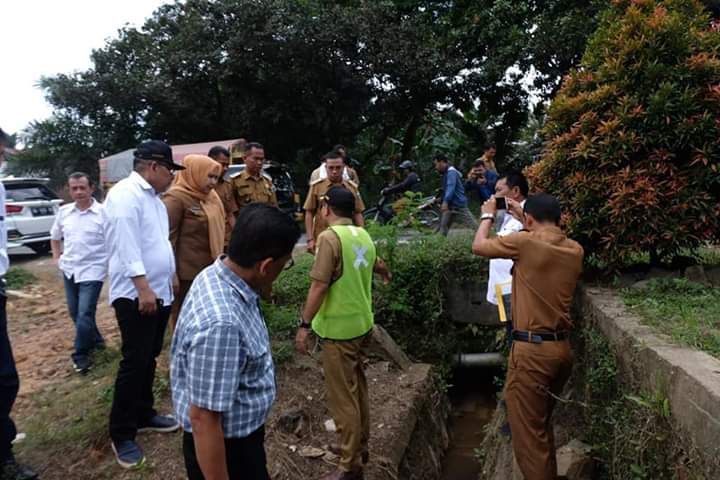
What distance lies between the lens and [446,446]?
18.2 ft

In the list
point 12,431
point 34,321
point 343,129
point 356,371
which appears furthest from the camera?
point 343,129

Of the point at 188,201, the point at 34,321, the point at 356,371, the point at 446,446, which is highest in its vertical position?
the point at 188,201

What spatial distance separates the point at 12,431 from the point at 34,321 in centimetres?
401

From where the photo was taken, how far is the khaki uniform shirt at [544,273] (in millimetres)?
3082

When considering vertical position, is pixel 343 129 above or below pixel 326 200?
above

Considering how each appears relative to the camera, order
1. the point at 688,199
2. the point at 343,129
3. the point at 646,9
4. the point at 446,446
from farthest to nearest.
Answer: the point at 343,129 → the point at 446,446 → the point at 646,9 → the point at 688,199

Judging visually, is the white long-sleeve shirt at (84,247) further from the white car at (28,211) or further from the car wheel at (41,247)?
the car wheel at (41,247)

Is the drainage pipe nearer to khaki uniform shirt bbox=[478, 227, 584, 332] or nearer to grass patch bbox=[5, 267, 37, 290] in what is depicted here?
khaki uniform shirt bbox=[478, 227, 584, 332]

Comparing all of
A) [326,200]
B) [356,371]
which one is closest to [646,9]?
[326,200]

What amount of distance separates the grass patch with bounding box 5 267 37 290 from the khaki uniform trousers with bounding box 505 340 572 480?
7.76 m

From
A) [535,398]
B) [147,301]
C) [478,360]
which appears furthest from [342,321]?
[478,360]

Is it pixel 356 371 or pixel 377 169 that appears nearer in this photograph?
pixel 356 371

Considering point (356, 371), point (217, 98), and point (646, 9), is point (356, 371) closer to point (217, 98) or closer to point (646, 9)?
point (646, 9)

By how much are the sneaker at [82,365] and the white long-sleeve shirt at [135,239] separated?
1.83 m
